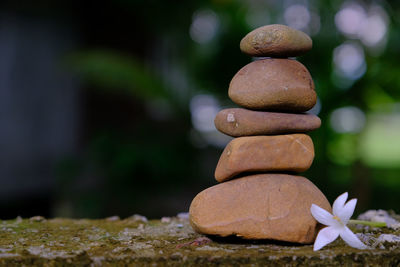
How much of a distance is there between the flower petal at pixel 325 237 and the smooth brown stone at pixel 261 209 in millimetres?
81

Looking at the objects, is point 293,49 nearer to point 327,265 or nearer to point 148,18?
point 327,265

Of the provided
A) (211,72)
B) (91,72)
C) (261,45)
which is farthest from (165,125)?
(261,45)

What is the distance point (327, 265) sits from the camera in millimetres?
1827

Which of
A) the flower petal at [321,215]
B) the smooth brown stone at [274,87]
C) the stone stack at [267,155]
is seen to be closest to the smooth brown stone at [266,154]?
the stone stack at [267,155]

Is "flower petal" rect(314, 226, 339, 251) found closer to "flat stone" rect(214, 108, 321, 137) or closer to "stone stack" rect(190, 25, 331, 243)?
"stone stack" rect(190, 25, 331, 243)

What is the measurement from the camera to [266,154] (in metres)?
2.08

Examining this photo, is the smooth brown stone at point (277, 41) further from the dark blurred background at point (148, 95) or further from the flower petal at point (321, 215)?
the dark blurred background at point (148, 95)

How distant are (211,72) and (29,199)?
3179 mm

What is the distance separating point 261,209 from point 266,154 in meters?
0.25

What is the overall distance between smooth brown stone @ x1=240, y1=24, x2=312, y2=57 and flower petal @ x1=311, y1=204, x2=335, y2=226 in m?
0.71

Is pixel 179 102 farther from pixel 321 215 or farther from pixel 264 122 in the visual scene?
pixel 321 215

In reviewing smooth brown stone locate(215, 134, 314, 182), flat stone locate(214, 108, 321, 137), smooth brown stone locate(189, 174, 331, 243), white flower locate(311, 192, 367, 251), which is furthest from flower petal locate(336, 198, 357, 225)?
flat stone locate(214, 108, 321, 137)

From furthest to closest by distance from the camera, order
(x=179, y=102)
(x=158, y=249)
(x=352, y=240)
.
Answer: (x=179, y=102), (x=158, y=249), (x=352, y=240)

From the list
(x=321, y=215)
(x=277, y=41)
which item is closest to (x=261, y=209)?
(x=321, y=215)
